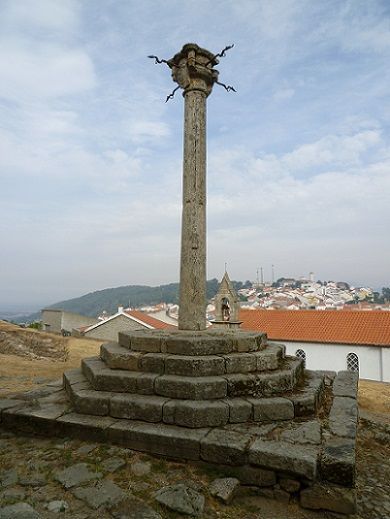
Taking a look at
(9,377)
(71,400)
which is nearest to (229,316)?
(9,377)

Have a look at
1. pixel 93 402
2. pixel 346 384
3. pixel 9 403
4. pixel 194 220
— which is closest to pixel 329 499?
pixel 93 402

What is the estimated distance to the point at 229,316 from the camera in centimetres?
2512

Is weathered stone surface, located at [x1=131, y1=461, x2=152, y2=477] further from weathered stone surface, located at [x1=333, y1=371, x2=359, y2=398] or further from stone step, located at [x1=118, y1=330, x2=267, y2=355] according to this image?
weathered stone surface, located at [x1=333, y1=371, x2=359, y2=398]

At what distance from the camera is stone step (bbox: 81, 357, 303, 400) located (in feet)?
12.9

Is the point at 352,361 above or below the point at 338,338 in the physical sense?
below

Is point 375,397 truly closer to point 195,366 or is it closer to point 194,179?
point 195,366

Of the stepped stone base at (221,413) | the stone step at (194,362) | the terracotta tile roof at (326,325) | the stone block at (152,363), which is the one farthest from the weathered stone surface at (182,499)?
the terracotta tile roof at (326,325)

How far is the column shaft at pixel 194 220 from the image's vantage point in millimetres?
5633

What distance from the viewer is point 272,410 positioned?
3781 millimetres

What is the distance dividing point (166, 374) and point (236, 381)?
842 millimetres

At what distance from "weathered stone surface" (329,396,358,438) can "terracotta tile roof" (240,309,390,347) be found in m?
21.2

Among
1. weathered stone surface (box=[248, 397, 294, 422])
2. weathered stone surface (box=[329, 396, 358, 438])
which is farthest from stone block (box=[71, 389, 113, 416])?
weathered stone surface (box=[329, 396, 358, 438])

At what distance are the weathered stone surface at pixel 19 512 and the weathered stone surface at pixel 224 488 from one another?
1345 mm

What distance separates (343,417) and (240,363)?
49.6 inches
